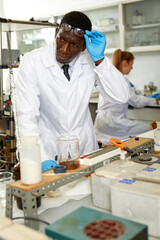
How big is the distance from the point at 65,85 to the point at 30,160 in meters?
0.92

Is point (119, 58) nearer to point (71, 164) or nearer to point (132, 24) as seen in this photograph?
point (132, 24)

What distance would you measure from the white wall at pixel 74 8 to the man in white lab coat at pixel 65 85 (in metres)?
2.97

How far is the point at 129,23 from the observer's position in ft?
15.4

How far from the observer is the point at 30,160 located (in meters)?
1.13

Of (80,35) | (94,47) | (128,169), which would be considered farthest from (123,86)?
(128,169)

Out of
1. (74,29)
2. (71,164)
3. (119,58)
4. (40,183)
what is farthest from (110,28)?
(40,183)

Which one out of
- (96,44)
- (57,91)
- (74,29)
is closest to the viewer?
(74,29)

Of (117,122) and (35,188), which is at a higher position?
(117,122)

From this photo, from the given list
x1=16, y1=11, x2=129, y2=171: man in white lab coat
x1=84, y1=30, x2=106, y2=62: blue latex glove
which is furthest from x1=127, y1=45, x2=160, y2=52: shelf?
x1=84, y1=30, x2=106, y2=62: blue latex glove

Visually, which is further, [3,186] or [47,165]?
[47,165]

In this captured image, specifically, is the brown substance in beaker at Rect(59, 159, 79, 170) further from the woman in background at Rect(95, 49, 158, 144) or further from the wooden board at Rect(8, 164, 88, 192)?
the woman in background at Rect(95, 49, 158, 144)

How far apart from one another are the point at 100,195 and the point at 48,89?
873mm

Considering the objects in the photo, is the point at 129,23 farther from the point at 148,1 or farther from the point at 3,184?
the point at 3,184

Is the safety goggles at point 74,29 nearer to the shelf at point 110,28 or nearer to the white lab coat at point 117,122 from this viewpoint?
the white lab coat at point 117,122
